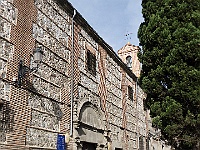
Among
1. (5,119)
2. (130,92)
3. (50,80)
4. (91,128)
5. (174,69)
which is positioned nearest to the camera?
(5,119)

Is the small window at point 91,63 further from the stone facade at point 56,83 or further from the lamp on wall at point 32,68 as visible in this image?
the lamp on wall at point 32,68

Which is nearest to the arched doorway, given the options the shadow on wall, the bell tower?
the shadow on wall

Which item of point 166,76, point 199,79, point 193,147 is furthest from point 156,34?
point 193,147

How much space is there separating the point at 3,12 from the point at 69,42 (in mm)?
4007

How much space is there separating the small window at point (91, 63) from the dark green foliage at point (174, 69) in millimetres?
2797

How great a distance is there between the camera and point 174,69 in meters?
10.2

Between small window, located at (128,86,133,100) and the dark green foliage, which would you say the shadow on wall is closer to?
the dark green foliage

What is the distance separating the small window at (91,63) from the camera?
13471 mm

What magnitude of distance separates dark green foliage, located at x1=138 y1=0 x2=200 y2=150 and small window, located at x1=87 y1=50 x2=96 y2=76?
2.80m

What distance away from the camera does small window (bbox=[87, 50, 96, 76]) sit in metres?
13.5

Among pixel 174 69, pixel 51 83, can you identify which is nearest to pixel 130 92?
pixel 174 69

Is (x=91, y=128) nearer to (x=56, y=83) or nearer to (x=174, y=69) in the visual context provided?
(x=56, y=83)

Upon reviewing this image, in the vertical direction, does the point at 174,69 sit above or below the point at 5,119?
above

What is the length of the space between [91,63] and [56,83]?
3.69 m
